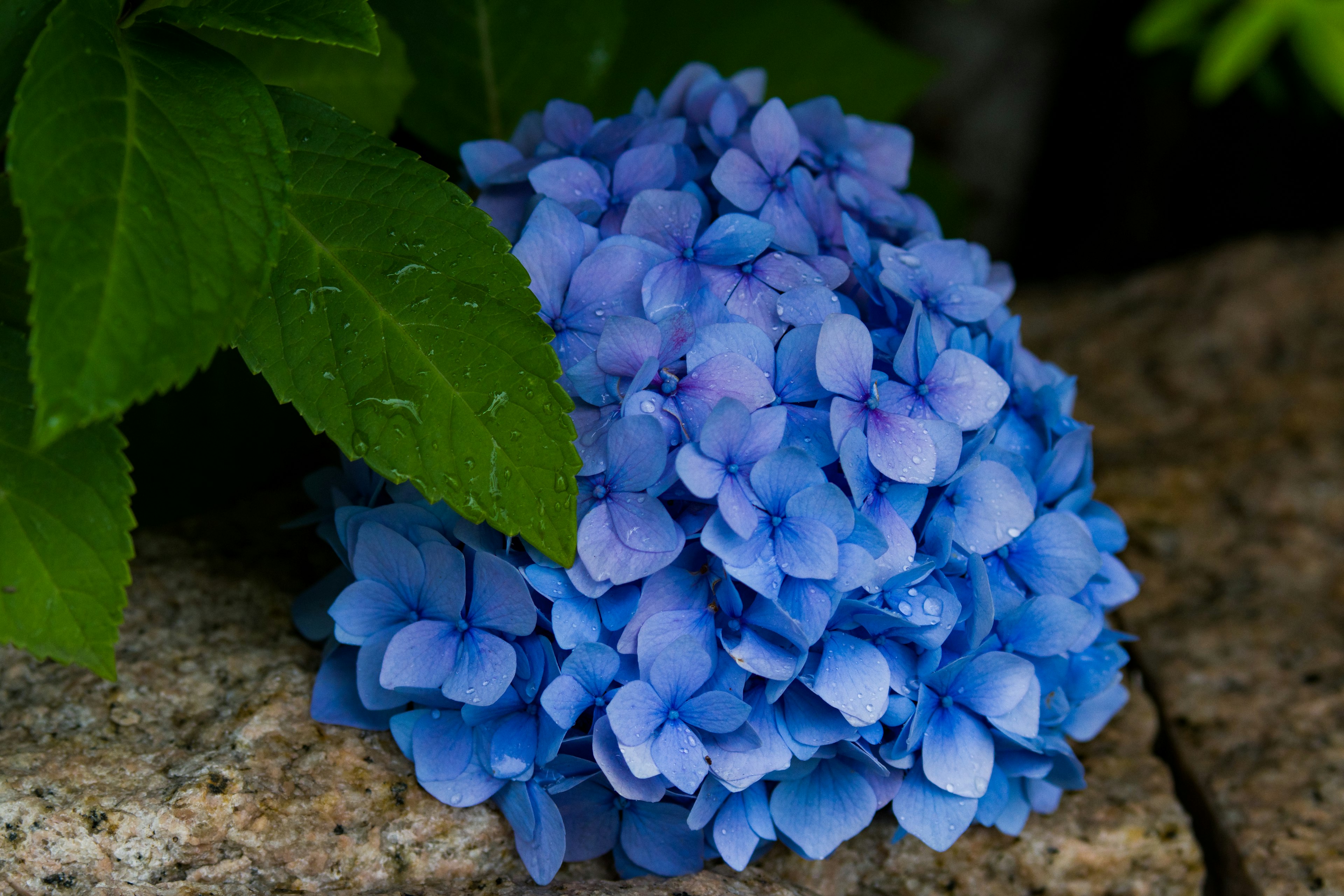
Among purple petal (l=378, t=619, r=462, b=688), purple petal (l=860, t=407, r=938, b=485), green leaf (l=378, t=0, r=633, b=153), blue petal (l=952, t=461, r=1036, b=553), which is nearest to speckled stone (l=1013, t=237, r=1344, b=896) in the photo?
blue petal (l=952, t=461, r=1036, b=553)

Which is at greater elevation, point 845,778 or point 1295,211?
point 1295,211

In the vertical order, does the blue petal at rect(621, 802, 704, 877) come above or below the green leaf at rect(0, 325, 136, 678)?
below

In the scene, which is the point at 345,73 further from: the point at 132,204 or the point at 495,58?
the point at 132,204

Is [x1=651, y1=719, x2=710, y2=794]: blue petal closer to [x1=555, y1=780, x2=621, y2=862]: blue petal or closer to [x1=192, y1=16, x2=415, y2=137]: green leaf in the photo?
[x1=555, y1=780, x2=621, y2=862]: blue petal

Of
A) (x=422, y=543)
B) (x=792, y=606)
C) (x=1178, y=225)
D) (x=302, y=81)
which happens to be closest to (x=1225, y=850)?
(x=792, y=606)

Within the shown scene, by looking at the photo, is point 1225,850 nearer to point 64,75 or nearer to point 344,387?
point 344,387

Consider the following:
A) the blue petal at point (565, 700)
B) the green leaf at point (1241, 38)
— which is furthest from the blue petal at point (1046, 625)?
the green leaf at point (1241, 38)

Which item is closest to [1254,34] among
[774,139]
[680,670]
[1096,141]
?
[1096,141]
